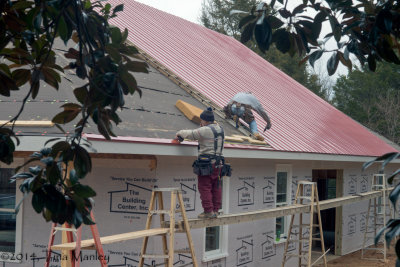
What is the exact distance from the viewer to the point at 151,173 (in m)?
9.34

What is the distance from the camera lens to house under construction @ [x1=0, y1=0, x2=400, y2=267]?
9062mm

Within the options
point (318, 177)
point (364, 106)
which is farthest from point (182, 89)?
point (364, 106)

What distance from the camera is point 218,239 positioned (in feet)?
37.3

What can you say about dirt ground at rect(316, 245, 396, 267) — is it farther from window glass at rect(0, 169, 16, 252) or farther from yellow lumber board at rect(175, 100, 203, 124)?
window glass at rect(0, 169, 16, 252)

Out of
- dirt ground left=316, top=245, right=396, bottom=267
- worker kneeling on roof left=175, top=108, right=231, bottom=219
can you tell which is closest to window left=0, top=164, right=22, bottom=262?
worker kneeling on roof left=175, top=108, right=231, bottom=219

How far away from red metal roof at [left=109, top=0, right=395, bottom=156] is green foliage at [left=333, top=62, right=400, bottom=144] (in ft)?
57.1

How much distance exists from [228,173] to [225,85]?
6.15 meters

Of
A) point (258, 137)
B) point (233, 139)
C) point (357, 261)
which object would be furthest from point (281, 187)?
point (357, 261)

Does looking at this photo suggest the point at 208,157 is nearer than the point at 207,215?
Yes

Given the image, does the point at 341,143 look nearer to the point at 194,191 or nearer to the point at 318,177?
the point at 318,177

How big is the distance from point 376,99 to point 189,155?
3390 centimetres

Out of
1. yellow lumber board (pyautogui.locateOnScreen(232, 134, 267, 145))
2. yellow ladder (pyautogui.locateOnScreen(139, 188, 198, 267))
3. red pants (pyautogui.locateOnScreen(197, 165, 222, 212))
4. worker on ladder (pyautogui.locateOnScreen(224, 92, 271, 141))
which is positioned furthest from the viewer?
worker on ladder (pyautogui.locateOnScreen(224, 92, 271, 141))

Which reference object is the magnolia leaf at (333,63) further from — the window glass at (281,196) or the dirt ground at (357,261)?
the dirt ground at (357,261)

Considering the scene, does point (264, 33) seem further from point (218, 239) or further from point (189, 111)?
point (218, 239)
